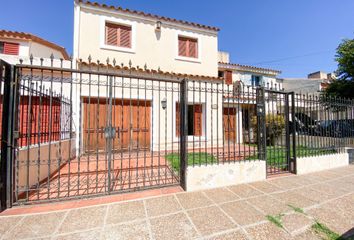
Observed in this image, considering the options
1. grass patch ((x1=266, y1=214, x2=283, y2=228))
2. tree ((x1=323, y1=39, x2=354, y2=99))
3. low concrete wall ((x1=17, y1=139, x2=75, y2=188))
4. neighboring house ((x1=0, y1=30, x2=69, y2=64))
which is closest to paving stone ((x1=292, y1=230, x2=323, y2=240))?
grass patch ((x1=266, y1=214, x2=283, y2=228))

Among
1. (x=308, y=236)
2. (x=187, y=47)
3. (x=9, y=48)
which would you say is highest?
(x=9, y=48)

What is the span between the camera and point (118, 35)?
28.6 ft

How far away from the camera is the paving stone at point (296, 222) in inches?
105

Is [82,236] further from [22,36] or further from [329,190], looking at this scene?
[22,36]

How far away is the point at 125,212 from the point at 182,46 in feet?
29.5

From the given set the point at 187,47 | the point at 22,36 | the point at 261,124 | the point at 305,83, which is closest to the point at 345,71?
the point at 187,47

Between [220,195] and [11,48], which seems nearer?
[220,195]

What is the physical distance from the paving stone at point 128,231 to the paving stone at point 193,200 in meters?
0.92

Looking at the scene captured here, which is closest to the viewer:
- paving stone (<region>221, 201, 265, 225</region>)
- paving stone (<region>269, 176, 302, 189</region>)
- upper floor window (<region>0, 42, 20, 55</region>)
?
paving stone (<region>221, 201, 265, 225</region>)

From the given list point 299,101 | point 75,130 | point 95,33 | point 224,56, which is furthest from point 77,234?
point 224,56

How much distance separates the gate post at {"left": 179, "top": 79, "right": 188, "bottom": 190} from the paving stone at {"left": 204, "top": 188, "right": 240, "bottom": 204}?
0.58 meters

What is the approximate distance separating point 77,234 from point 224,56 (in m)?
21.0

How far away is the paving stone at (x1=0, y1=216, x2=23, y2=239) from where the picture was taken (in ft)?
8.37

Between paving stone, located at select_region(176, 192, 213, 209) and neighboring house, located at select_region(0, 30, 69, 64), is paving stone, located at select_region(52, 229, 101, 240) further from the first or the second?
neighboring house, located at select_region(0, 30, 69, 64)
